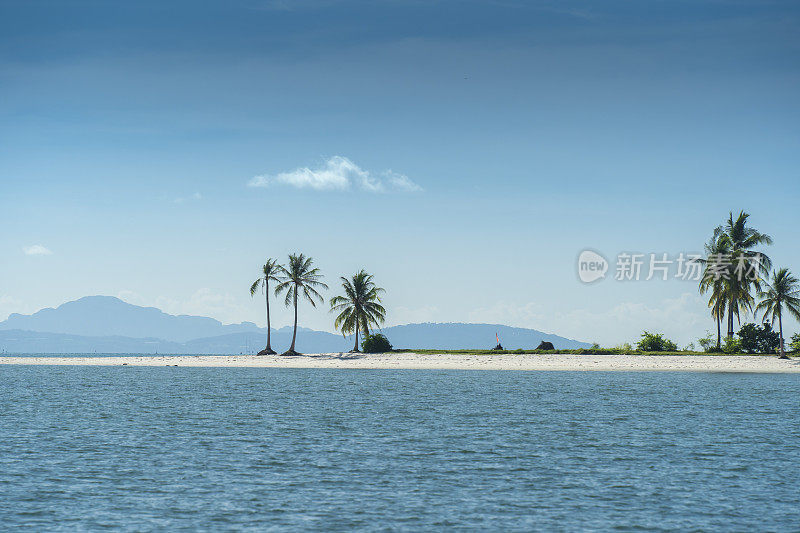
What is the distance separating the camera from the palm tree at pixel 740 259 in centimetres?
10106

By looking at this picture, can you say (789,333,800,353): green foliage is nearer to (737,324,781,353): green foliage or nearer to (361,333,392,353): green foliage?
(737,324,781,353): green foliage

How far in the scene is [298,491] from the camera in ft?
74.2

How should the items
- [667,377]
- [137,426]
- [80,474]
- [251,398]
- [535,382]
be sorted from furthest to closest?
[667,377] → [535,382] → [251,398] → [137,426] → [80,474]

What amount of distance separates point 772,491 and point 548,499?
805cm

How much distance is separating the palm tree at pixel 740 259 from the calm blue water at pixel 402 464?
171 ft

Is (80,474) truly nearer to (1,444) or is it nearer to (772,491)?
(1,444)

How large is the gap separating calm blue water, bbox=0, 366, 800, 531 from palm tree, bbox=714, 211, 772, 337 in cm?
5205

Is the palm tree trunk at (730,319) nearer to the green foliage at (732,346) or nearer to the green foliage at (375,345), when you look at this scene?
the green foliage at (732,346)

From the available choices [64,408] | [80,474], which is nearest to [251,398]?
[64,408]

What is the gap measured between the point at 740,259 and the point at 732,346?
43.1ft

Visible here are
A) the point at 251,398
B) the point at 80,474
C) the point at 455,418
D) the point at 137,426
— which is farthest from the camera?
the point at 251,398

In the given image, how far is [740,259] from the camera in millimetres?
101062

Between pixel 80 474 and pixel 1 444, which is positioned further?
pixel 1 444

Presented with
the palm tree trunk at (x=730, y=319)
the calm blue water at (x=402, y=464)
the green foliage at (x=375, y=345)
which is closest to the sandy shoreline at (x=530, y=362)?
the green foliage at (x=375, y=345)
